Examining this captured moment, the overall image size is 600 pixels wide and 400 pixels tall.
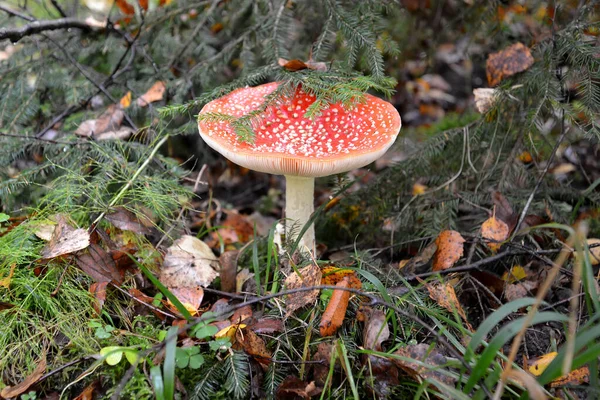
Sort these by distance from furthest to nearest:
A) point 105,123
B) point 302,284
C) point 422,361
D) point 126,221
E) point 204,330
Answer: point 105,123, point 126,221, point 302,284, point 204,330, point 422,361

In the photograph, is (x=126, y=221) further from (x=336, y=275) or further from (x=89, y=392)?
(x=336, y=275)

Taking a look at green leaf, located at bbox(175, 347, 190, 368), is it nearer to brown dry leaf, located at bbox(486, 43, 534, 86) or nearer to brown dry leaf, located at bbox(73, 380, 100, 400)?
brown dry leaf, located at bbox(73, 380, 100, 400)

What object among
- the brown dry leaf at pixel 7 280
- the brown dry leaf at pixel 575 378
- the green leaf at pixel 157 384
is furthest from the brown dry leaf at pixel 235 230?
the brown dry leaf at pixel 575 378

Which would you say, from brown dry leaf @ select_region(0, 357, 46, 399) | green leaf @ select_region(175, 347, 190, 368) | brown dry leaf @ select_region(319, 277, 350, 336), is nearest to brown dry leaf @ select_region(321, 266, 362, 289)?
brown dry leaf @ select_region(319, 277, 350, 336)

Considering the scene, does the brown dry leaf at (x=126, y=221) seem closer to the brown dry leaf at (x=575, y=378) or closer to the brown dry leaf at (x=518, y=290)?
the brown dry leaf at (x=518, y=290)

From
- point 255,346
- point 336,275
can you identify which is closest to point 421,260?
point 336,275

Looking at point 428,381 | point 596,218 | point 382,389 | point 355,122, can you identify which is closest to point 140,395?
point 382,389
